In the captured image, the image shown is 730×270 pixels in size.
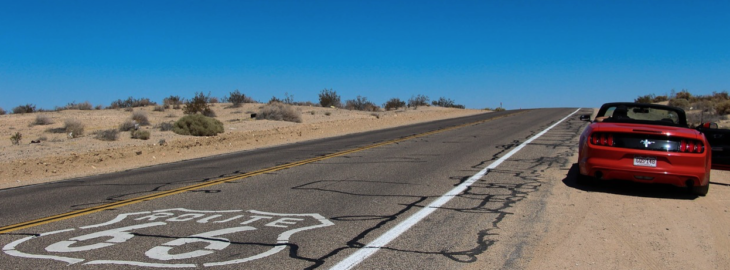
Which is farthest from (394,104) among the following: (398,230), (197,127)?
(398,230)

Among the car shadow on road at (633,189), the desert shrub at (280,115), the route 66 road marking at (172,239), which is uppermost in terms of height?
the desert shrub at (280,115)

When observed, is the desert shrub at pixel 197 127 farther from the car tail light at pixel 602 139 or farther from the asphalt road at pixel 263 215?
the car tail light at pixel 602 139

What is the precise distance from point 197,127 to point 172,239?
2284 centimetres

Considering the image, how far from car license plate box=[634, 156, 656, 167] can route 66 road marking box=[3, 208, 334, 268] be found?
5002mm

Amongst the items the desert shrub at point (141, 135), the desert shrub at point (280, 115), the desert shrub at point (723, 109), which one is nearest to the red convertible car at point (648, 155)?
the desert shrub at point (141, 135)

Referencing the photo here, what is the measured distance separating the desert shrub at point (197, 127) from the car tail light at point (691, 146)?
2309 cm

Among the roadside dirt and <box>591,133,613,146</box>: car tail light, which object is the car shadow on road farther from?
the roadside dirt

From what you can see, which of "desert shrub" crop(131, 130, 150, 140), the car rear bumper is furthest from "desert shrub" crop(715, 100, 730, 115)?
"desert shrub" crop(131, 130, 150, 140)

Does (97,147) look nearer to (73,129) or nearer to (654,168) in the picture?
(73,129)

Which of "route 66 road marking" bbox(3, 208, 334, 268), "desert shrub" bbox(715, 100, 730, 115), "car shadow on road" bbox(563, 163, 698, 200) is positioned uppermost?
"desert shrub" bbox(715, 100, 730, 115)

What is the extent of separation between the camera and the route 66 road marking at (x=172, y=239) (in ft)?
19.2

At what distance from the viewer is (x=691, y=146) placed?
881 cm

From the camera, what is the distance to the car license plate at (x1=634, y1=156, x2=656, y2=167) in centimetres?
891

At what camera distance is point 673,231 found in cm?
691
